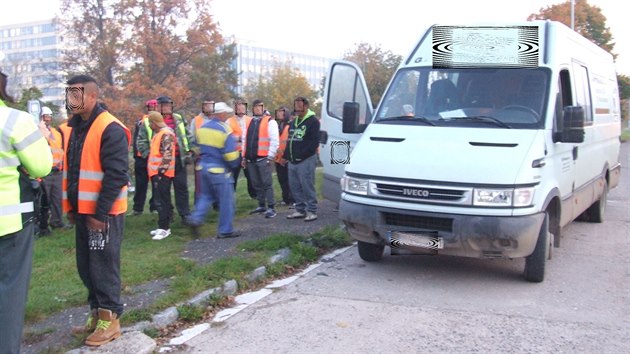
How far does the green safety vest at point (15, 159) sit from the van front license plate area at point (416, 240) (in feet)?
11.4

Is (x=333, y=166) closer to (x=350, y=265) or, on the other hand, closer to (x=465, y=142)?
(x=350, y=265)

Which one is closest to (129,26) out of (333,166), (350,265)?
(333,166)

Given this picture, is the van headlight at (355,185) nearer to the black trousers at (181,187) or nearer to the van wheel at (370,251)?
the van wheel at (370,251)

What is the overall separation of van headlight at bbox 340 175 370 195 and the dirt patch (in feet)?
5.63

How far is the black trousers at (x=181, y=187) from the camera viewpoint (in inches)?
351

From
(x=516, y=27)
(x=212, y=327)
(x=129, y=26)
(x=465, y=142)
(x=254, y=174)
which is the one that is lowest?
(x=212, y=327)

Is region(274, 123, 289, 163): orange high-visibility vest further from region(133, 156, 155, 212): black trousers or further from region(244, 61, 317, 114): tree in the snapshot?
region(244, 61, 317, 114): tree

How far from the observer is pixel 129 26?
35344 millimetres

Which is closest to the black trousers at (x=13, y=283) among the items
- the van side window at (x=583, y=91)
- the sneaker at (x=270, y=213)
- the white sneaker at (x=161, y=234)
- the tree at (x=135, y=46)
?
Result: the white sneaker at (x=161, y=234)

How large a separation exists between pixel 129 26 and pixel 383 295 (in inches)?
1310

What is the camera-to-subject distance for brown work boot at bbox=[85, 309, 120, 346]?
4465mm

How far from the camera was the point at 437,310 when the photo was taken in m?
5.41

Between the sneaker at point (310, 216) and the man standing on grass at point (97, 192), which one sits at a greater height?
the man standing on grass at point (97, 192)

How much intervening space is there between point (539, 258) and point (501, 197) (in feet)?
3.07
